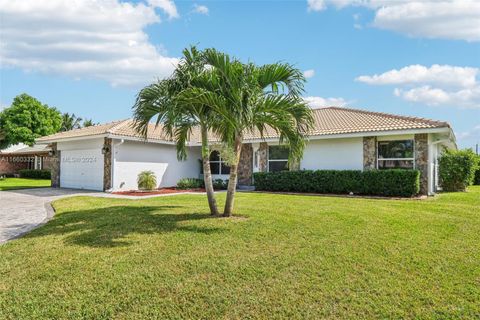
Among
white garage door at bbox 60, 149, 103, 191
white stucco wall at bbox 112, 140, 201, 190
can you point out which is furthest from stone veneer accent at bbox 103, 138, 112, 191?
white garage door at bbox 60, 149, 103, 191

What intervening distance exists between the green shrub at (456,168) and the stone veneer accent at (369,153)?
562 centimetres

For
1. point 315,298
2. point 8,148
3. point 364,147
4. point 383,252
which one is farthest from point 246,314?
point 8,148

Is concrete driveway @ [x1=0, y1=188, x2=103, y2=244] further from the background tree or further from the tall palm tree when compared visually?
the background tree

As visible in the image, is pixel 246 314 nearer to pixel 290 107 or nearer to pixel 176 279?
pixel 176 279

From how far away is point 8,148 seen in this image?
Answer: 161ft

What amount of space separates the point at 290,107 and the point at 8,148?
172 feet

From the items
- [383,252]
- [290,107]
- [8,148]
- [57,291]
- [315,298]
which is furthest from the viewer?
[8,148]

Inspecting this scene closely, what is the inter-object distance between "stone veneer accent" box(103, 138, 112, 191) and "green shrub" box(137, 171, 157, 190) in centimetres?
182

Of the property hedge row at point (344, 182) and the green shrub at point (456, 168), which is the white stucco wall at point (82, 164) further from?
the green shrub at point (456, 168)

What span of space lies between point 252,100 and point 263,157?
1298 centimetres

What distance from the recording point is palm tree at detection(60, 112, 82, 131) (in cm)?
6575

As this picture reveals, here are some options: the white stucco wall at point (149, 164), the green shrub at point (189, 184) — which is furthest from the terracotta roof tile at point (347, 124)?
the green shrub at point (189, 184)

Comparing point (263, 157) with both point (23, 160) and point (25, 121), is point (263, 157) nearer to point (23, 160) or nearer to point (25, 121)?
point (23, 160)

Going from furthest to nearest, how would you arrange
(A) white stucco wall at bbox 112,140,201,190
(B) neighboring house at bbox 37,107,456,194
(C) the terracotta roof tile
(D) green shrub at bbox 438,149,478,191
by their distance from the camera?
(A) white stucco wall at bbox 112,140,201,190
(D) green shrub at bbox 438,149,478,191
(B) neighboring house at bbox 37,107,456,194
(C) the terracotta roof tile
